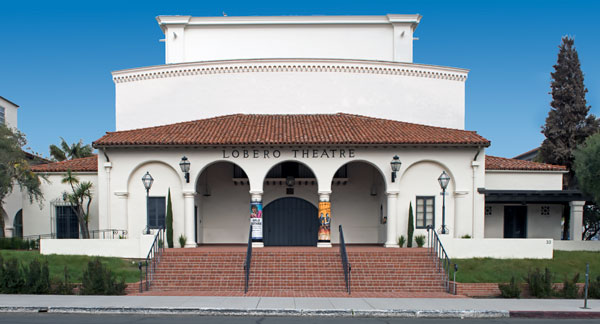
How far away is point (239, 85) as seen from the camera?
85.6 ft

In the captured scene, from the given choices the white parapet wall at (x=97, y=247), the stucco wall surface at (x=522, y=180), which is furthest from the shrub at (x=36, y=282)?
the stucco wall surface at (x=522, y=180)

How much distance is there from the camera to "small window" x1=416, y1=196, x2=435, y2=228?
21.8 metres

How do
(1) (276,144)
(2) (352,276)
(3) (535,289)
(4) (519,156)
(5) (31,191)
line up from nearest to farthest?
(3) (535,289)
(2) (352,276)
(1) (276,144)
(5) (31,191)
(4) (519,156)

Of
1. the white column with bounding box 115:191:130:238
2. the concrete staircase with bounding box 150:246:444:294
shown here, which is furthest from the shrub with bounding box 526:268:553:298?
the white column with bounding box 115:191:130:238

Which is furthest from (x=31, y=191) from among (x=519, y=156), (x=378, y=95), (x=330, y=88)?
(x=519, y=156)

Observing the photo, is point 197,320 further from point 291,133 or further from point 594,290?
point 594,290

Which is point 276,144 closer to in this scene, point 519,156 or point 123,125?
point 123,125

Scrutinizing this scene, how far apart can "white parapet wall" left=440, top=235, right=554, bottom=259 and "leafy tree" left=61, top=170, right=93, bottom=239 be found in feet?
52.2

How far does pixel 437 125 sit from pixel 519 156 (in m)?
27.7

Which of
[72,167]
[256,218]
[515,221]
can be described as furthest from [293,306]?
[72,167]

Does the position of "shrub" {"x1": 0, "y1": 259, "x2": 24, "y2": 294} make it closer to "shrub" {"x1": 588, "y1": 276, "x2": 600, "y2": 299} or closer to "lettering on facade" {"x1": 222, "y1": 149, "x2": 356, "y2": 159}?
"lettering on facade" {"x1": 222, "y1": 149, "x2": 356, "y2": 159}

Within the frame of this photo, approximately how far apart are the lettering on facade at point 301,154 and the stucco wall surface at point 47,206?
811 cm

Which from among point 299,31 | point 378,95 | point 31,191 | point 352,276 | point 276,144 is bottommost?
point 352,276

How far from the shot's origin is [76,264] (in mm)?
17672
